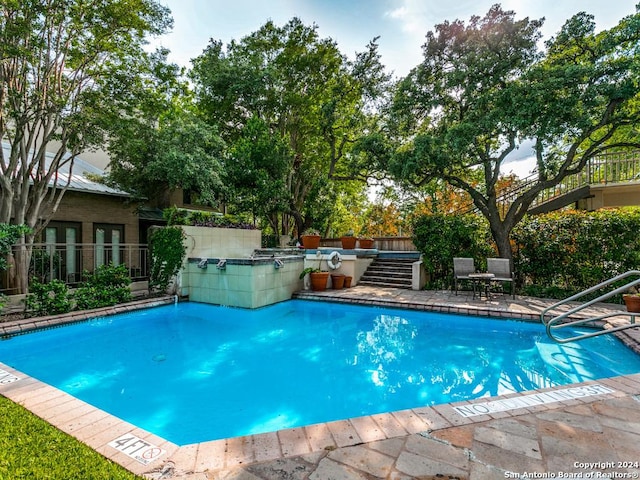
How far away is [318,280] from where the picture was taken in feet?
32.7

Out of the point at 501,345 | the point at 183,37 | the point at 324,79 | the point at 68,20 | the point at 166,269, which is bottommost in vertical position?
the point at 501,345

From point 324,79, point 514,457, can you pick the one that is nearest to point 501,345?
point 514,457

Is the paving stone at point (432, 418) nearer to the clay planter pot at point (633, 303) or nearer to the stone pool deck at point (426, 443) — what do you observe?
the stone pool deck at point (426, 443)

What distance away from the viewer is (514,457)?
217 cm

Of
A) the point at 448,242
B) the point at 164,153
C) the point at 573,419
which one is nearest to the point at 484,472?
the point at 573,419

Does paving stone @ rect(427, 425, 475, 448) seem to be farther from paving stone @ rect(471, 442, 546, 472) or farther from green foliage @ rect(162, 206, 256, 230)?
green foliage @ rect(162, 206, 256, 230)

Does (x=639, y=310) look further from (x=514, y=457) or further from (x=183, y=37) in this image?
(x=183, y=37)

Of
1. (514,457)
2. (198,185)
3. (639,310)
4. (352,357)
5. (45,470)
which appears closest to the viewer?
(45,470)

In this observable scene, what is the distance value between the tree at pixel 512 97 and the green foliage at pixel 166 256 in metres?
6.81

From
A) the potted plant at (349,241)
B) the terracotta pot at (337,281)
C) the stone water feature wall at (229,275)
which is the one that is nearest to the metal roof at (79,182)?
the stone water feature wall at (229,275)

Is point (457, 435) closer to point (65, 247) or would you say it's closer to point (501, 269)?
point (501, 269)

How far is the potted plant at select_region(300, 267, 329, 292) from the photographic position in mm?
9969

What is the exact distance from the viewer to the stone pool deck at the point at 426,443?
204cm

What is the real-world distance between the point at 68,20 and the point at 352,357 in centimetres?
968
